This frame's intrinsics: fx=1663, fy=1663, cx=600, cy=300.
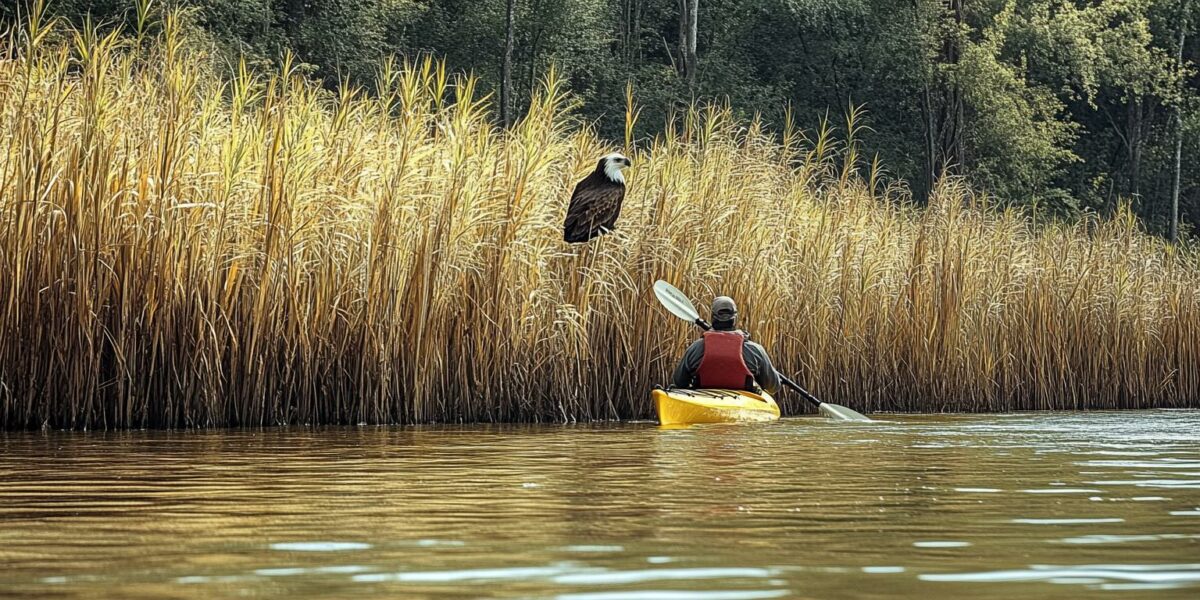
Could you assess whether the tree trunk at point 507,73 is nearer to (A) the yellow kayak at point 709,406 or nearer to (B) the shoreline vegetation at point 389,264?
(B) the shoreline vegetation at point 389,264

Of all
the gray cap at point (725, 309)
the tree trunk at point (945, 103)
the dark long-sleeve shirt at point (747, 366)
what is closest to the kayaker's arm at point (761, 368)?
the dark long-sleeve shirt at point (747, 366)

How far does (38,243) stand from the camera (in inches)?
364

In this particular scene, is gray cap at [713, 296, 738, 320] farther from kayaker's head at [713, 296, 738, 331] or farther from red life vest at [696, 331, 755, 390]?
red life vest at [696, 331, 755, 390]

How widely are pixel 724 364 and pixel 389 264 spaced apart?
7.84 ft

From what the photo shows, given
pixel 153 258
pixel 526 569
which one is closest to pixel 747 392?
pixel 153 258

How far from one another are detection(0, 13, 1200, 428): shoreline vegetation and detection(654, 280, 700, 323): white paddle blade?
37 cm

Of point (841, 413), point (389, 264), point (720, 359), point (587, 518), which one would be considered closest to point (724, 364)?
point (720, 359)

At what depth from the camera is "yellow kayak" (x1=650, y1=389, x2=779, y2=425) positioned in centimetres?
1072

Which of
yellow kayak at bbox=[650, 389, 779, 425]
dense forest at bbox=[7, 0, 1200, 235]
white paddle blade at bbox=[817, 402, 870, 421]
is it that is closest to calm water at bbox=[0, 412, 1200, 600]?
yellow kayak at bbox=[650, 389, 779, 425]

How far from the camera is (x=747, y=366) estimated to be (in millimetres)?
11617

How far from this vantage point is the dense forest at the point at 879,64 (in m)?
34.4

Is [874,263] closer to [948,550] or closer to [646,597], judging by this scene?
[948,550]

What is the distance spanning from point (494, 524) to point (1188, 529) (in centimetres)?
204

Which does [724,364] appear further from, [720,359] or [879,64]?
[879,64]
